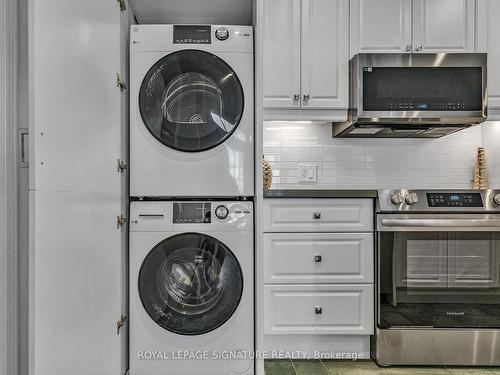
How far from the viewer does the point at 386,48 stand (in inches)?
105

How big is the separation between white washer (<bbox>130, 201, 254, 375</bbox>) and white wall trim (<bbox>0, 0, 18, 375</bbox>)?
86cm

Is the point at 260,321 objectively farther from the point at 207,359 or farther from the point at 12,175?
the point at 12,175

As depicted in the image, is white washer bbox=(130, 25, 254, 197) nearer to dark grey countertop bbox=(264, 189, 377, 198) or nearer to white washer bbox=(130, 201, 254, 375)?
white washer bbox=(130, 201, 254, 375)

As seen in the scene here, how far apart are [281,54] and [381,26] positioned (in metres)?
0.64

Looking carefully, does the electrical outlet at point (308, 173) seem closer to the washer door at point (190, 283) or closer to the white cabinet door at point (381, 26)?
the white cabinet door at point (381, 26)

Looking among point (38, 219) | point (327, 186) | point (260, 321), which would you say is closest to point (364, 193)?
point (327, 186)

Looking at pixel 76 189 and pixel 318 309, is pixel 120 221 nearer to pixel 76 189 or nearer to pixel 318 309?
pixel 76 189

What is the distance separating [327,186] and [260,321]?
4.18ft

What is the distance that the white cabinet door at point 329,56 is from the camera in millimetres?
2658

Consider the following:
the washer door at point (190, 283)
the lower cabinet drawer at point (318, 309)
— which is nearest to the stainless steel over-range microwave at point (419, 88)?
the lower cabinet drawer at point (318, 309)

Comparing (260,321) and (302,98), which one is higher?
(302,98)

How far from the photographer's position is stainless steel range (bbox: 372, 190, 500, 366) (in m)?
2.37

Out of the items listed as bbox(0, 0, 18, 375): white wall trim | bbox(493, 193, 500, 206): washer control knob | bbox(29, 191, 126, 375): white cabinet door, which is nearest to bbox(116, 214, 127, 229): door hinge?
bbox(29, 191, 126, 375): white cabinet door

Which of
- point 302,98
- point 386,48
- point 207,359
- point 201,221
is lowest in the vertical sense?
point 207,359
